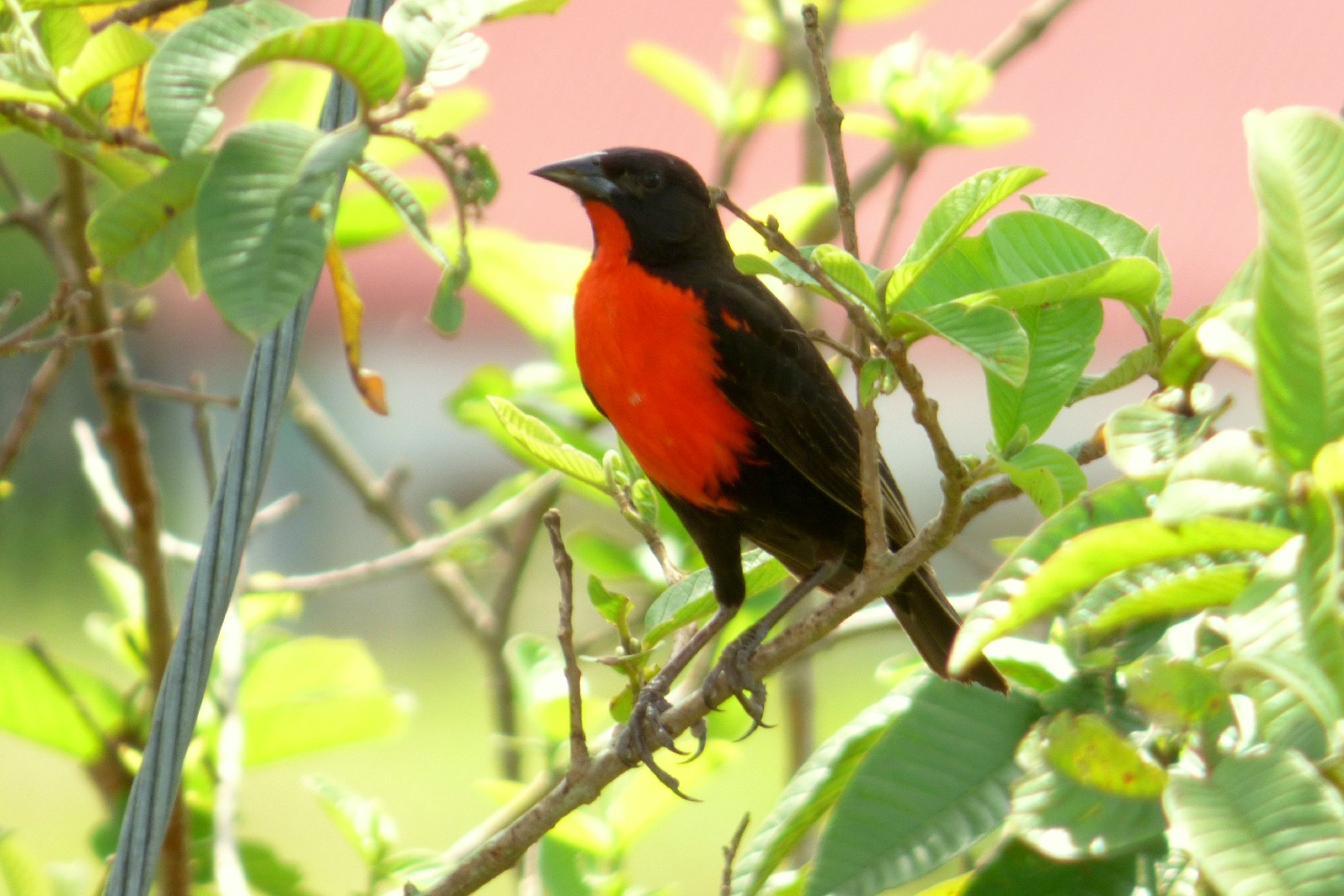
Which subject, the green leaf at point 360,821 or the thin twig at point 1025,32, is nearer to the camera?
the green leaf at point 360,821

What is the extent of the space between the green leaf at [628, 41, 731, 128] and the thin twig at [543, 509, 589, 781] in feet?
5.88

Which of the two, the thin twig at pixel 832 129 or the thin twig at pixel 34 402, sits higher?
the thin twig at pixel 832 129

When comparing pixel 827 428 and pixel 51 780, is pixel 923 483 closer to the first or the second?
pixel 51 780

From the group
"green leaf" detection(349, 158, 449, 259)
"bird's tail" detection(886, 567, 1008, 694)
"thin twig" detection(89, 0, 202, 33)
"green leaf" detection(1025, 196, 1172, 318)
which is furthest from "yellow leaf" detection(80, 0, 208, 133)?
"bird's tail" detection(886, 567, 1008, 694)

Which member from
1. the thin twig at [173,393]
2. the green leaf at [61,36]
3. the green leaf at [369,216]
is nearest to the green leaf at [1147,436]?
the green leaf at [61,36]

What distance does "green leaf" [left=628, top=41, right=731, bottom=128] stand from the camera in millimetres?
3180

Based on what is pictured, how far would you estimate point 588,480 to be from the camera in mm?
1851

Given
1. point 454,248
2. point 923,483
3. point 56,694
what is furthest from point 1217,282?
point 56,694

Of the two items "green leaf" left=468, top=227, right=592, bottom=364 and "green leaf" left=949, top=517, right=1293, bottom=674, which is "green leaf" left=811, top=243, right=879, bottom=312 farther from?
"green leaf" left=468, top=227, right=592, bottom=364

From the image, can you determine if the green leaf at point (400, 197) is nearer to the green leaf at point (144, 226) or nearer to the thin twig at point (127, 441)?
the green leaf at point (144, 226)

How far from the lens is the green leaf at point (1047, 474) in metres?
1.25

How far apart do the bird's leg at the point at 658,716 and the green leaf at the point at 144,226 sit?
31.6 inches

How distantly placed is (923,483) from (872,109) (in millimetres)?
4984

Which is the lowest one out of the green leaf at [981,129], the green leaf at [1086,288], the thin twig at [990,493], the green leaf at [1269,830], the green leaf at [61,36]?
the thin twig at [990,493]
